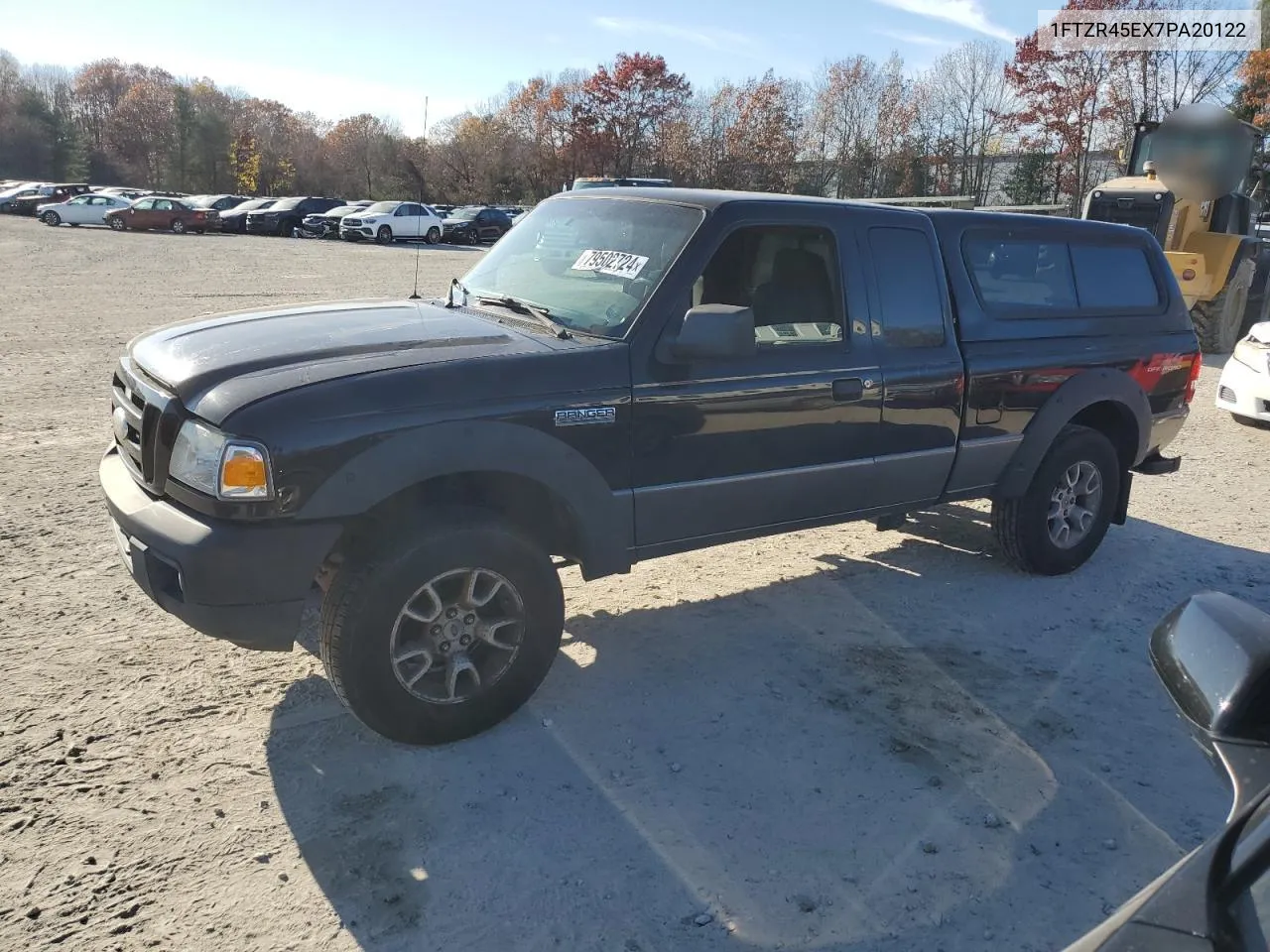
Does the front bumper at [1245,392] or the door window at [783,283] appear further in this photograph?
the front bumper at [1245,392]

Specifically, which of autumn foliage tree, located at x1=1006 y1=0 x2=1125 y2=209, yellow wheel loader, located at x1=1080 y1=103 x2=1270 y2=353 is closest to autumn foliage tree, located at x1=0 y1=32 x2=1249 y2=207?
autumn foliage tree, located at x1=1006 y1=0 x2=1125 y2=209

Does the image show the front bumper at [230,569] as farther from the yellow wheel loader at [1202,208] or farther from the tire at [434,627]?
the yellow wheel loader at [1202,208]

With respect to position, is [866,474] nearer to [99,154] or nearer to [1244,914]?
[1244,914]

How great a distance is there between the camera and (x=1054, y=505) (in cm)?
556

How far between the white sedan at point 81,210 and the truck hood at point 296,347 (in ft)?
129

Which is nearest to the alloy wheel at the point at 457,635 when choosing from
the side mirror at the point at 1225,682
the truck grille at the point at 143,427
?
the truck grille at the point at 143,427

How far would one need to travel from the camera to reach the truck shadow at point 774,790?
2.81 m

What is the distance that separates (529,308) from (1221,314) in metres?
13.0

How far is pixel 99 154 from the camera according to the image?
74.1 meters

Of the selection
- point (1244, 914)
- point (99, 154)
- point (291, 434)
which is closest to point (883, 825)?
point (1244, 914)

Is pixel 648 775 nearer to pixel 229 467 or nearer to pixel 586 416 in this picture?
pixel 586 416

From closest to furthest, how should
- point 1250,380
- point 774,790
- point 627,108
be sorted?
point 774,790 → point 1250,380 → point 627,108

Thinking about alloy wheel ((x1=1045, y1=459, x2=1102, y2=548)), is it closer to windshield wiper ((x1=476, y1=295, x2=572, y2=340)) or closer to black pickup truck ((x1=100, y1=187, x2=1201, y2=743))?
black pickup truck ((x1=100, y1=187, x2=1201, y2=743))

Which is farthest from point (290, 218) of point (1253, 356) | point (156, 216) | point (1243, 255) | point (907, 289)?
point (907, 289)
